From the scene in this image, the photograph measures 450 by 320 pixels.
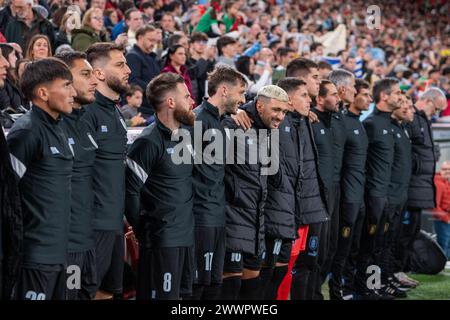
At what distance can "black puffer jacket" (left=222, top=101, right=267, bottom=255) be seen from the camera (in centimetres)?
609

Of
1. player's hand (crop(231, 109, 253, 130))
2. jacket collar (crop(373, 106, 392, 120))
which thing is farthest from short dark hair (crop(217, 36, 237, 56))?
player's hand (crop(231, 109, 253, 130))

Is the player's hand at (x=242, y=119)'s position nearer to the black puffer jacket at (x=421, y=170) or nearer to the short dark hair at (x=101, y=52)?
the short dark hair at (x=101, y=52)

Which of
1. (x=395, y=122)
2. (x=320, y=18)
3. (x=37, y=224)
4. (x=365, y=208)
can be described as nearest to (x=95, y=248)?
(x=37, y=224)

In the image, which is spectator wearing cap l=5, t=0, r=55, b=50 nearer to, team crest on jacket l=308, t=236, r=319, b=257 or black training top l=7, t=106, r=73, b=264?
team crest on jacket l=308, t=236, r=319, b=257

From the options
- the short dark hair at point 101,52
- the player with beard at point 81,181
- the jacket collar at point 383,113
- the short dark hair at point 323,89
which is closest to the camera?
the player with beard at point 81,181

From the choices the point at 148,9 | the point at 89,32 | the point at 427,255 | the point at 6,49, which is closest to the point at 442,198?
the point at 427,255

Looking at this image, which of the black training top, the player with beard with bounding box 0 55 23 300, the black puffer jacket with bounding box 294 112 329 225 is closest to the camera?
the player with beard with bounding box 0 55 23 300

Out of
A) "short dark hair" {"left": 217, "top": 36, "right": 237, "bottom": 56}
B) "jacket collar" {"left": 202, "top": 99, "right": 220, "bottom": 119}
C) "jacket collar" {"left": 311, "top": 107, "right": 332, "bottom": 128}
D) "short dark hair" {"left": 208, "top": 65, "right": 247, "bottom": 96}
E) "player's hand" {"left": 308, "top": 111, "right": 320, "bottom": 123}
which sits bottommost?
"jacket collar" {"left": 311, "top": 107, "right": 332, "bottom": 128}

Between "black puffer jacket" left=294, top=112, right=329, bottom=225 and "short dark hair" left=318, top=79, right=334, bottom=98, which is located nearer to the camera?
"black puffer jacket" left=294, top=112, right=329, bottom=225

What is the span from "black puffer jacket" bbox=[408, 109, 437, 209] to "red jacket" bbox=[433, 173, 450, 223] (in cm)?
112

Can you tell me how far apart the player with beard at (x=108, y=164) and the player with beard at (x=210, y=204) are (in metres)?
0.57

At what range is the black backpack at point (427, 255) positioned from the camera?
977cm

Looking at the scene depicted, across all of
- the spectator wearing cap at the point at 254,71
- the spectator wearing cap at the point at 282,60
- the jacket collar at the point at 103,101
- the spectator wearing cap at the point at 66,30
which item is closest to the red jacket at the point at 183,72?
the spectator wearing cap at the point at 254,71
